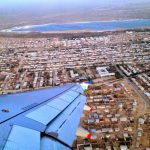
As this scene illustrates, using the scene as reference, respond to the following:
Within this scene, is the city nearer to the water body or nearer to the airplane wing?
the airplane wing

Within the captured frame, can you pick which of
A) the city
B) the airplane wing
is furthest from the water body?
the airplane wing

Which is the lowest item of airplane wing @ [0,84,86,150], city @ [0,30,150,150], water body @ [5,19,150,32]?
water body @ [5,19,150,32]

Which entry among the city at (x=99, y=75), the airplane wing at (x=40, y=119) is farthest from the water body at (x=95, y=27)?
the airplane wing at (x=40, y=119)

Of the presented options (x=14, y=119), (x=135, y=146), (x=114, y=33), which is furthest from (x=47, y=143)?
(x=114, y=33)

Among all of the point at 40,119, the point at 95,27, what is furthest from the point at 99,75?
the point at 95,27

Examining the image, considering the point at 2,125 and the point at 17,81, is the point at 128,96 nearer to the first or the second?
the point at 17,81

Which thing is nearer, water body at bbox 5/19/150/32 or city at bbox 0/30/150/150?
city at bbox 0/30/150/150

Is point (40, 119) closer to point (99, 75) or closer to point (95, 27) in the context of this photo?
point (99, 75)

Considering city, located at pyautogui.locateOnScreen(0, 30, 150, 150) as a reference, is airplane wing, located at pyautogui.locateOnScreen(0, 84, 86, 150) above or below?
above

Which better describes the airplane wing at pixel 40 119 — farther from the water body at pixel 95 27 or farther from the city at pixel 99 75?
the water body at pixel 95 27
